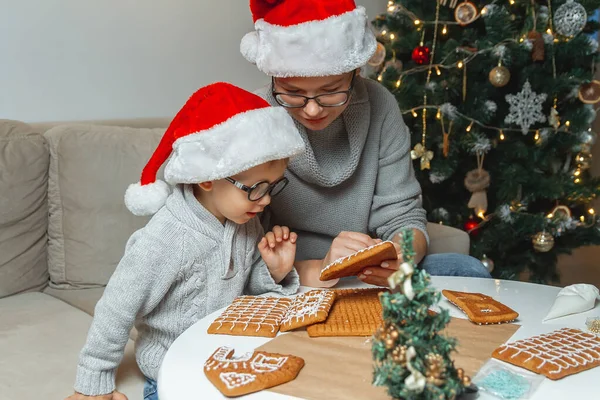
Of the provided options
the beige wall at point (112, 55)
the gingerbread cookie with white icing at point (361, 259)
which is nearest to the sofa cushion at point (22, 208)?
the beige wall at point (112, 55)

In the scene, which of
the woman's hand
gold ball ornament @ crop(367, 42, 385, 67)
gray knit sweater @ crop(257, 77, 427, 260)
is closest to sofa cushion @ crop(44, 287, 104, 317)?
gray knit sweater @ crop(257, 77, 427, 260)

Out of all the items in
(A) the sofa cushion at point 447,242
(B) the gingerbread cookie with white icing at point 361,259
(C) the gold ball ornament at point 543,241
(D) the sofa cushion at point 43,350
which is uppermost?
(B) the gingerbread cookie with white icing at point 361,259

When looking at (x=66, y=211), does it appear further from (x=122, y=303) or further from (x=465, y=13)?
(x=465, y=13)

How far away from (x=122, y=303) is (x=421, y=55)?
7.14 ft

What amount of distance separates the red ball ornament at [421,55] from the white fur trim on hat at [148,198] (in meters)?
1.93

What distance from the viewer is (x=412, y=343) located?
72 centimetres

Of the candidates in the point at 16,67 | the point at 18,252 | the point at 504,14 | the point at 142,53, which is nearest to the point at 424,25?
the point at 504,14

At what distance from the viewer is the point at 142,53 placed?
278 cm

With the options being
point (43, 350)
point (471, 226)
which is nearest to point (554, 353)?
point (43, 350)

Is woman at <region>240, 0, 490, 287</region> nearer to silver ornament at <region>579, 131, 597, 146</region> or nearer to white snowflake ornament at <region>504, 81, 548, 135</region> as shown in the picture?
white snowflake ornament at <region>504, 81, 548, 135</region>

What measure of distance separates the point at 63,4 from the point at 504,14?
1.94 meters

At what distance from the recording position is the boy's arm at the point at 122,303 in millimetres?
1219

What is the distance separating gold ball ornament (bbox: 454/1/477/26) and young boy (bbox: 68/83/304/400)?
6.17 feet

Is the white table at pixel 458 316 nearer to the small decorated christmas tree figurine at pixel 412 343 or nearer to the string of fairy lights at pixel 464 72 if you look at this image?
the small decorated christmas tree figurine at pixel 412 343
